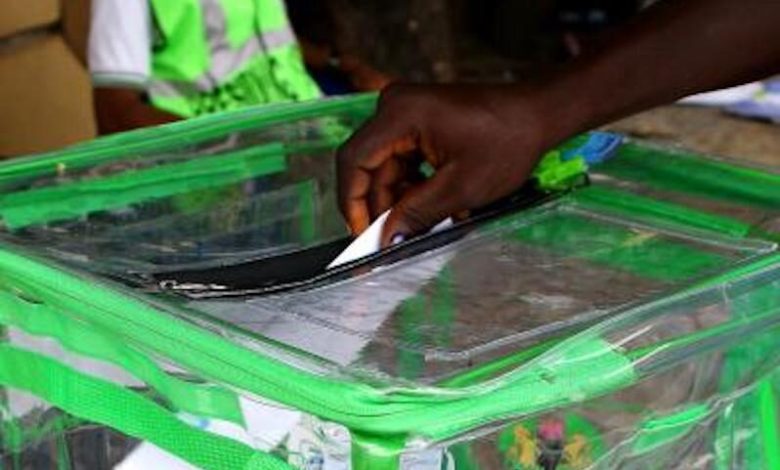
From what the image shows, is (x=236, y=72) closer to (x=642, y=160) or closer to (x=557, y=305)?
(x=642, y=160)

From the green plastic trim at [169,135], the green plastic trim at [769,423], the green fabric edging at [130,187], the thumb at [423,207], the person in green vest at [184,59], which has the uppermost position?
the person in green vest at [184,59]

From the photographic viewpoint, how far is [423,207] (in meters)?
0.97

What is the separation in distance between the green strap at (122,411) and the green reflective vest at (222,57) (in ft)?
3.70

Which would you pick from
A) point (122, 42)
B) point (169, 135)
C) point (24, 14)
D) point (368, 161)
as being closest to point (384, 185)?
point (368, 161)

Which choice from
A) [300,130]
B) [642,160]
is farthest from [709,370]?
[300,130]

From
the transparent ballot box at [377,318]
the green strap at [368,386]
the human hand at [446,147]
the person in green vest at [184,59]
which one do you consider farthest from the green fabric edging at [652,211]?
the person in green vest at [184,59]

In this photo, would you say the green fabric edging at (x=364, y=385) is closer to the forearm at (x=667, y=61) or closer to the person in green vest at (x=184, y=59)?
the forearm at (x=667, y=61)

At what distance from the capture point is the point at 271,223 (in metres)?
1.11

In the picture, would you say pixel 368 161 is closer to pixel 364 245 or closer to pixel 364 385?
pixel 364 245

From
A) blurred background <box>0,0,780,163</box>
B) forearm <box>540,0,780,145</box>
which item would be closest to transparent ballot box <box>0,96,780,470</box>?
forearm <box>540,0,780,145</box>

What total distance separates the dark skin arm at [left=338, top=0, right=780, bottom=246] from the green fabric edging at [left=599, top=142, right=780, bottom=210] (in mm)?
139

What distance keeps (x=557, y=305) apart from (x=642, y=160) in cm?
37

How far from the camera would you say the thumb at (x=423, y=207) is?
3.15 ft

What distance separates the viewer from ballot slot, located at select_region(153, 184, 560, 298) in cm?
90
